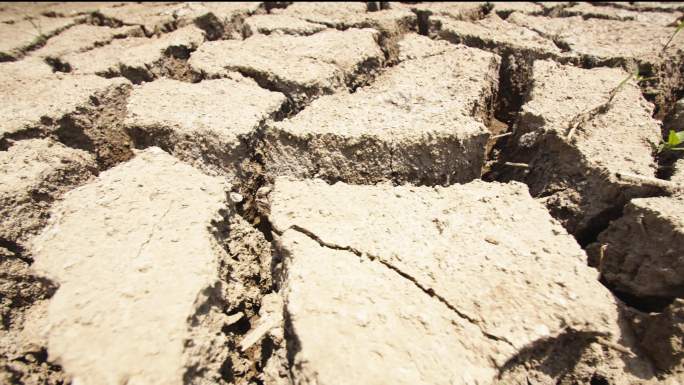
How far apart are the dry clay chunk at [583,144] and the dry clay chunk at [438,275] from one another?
0.18 metres

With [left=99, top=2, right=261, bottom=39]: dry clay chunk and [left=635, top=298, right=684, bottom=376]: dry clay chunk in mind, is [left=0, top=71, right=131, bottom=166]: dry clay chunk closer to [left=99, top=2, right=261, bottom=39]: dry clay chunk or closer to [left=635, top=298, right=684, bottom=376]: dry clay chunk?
[left=99, top=2, right=261, bottom=39]: dry clay chunk

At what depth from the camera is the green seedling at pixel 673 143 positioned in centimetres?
120

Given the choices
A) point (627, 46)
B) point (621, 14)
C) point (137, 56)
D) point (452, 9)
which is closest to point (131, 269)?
point (137, 56)

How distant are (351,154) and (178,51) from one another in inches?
43.8

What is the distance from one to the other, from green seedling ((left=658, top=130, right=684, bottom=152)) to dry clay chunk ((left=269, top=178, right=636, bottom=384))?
20.3 inches

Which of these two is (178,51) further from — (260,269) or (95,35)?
(260,269)

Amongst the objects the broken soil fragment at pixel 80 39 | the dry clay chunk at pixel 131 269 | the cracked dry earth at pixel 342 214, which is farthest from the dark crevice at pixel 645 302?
the broken soil fragment at pixel 80 39

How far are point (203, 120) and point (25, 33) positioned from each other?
152cm

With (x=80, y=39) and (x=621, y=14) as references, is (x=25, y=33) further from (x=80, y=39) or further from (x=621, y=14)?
(x=621, y=14)

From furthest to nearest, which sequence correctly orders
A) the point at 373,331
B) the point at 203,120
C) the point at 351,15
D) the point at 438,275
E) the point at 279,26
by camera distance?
the point at 351,15 → the point at 279,26 → the point at 203,120 → the point at 438,275 → the point at 373,331

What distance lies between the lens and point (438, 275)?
93 cm

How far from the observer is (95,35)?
2018 millimetres

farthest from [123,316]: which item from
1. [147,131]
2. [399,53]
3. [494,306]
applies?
[399,53]

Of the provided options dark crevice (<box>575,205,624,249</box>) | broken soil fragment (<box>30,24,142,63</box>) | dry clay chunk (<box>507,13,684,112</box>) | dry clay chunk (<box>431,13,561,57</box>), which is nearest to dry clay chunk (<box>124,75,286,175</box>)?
broken soil fragment (<box>30,24,142,63</box>)
